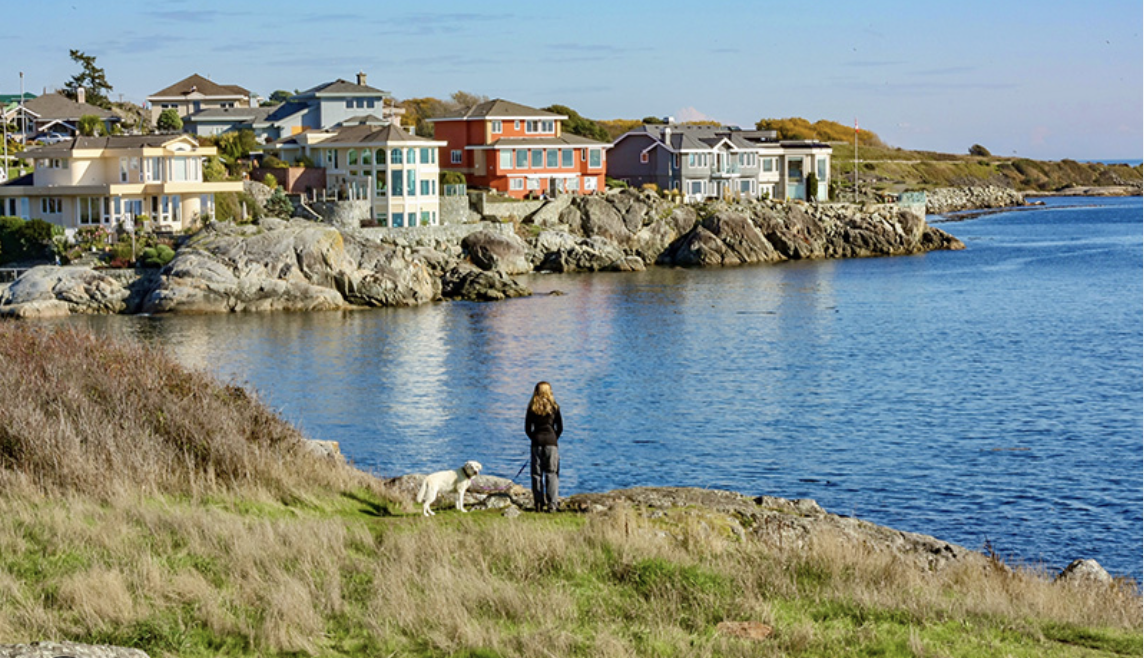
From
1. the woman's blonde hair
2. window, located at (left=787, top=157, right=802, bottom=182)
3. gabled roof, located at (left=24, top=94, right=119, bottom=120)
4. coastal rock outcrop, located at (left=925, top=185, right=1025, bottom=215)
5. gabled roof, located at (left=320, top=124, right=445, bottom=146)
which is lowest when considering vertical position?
the woman's blonde hair

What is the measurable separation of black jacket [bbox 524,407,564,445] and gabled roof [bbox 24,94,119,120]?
337 ft

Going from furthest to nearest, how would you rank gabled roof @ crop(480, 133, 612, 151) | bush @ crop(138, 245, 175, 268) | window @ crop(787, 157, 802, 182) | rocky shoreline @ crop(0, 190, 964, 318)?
window @ crop(787, 157, 802, 182)
gabled roof @ crop(480, 133, 612, 151)
bush @ crop(138, 245, 175, 268)
rocky shoreline @ crop(0, 190, 964, 318)

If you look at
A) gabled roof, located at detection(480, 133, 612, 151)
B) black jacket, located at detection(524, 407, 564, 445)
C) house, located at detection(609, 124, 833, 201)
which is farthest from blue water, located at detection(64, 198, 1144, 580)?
house, located at detection(609, 124, 833, 201)

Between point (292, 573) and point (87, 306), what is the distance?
173 ft

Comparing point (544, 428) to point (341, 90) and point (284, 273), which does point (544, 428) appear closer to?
point (284, 273)

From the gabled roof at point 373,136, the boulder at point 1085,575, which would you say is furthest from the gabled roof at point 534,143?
the boulder at point 1085,575

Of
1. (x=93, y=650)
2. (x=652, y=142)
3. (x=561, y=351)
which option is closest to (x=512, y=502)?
(x=93, y=650)

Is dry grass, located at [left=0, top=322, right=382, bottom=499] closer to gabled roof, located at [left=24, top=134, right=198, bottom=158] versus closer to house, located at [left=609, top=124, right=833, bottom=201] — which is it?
Result: gabled roof, located at [left=24, top=134, right=198, bottom=158]

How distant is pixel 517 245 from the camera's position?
82.2 metres

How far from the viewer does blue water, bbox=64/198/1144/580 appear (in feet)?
94.4

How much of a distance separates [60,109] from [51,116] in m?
2.46

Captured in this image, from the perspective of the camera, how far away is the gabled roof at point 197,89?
422ft

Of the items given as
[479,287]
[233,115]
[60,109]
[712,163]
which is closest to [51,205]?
[479,287]

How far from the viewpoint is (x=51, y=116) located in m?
113
